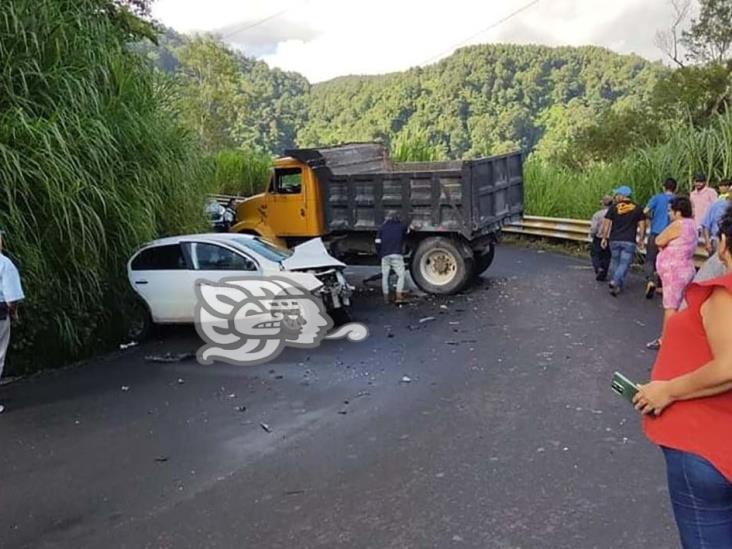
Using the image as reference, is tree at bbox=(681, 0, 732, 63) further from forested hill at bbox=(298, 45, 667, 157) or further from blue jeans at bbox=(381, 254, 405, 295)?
blue jeans at bbox=(381, 254, 405, 295)

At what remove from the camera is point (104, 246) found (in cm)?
876

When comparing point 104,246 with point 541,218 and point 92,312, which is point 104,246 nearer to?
point 92,312

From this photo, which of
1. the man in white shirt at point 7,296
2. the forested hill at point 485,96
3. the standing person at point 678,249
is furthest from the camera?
the forested hill at point 485,96

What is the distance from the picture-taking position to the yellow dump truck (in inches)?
466

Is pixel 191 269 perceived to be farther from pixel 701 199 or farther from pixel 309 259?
pixel 701 199

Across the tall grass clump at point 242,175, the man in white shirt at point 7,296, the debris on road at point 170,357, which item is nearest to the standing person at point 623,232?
the debris on road at point 170,357

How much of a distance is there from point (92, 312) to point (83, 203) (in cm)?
180

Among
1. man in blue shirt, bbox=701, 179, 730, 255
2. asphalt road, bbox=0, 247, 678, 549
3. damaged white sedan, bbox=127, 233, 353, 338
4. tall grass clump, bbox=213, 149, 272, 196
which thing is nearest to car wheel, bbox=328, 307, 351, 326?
damaged white sedan, bbox=127, 233, 353, 338

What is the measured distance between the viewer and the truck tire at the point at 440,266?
470 inches

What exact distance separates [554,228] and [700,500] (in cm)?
1563

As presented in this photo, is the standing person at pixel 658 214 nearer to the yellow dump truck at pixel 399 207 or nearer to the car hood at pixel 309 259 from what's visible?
the yellow dump truck at pixel 399 207

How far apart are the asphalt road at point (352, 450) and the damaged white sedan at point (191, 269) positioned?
907 millimetres

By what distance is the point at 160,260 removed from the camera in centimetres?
951

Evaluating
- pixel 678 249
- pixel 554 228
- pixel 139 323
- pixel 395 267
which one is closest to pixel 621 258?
pixel 678 249
